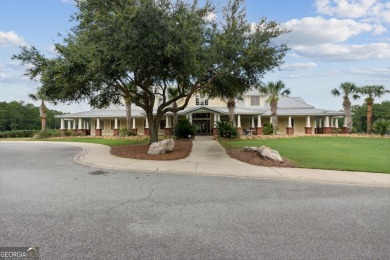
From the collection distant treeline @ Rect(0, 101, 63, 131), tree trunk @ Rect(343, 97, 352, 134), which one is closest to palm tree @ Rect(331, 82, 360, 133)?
tree trunk @ Rect(343, 97, 352, 134)

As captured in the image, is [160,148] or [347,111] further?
[347,111]

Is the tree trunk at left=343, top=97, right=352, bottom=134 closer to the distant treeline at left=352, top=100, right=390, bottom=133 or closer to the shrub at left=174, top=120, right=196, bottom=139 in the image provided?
the shrub at left=174, top=120, right=196, bottom=139

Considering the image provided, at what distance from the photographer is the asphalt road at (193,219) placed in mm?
4191

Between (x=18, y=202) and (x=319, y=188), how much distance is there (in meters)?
8.39

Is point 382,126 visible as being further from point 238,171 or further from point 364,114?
point 364,114

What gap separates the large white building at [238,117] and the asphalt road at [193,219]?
28.4 metres

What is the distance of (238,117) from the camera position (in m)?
37.3

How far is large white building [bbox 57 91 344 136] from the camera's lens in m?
37.8

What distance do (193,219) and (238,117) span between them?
1281 inches

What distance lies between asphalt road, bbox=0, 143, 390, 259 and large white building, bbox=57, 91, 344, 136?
93.2ft

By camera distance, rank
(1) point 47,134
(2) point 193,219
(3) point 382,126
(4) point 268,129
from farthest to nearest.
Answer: (4) point 268,129 → (1) point 47,134 → (3) point 382,126 → (2) point 193,219

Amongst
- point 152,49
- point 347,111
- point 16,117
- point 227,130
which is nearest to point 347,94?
point 347,111

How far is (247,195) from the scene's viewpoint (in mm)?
7527

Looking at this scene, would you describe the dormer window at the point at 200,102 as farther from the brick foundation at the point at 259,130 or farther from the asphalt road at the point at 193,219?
the asphalt road at the point at 193,219
